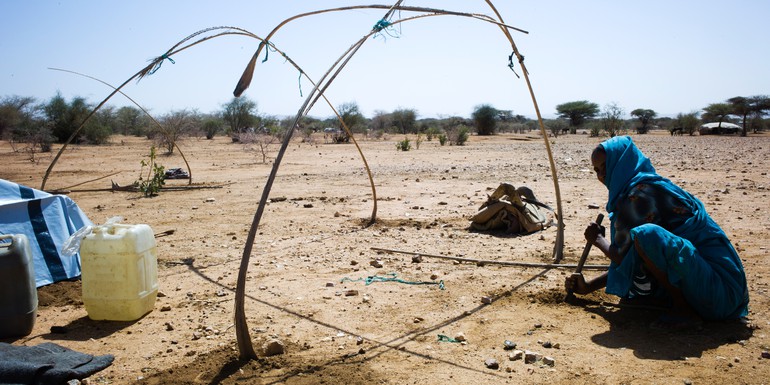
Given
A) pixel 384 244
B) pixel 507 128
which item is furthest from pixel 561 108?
pixel 384 244

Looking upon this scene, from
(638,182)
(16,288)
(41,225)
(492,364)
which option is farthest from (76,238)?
(638,182)

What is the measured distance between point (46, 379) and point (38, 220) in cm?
219

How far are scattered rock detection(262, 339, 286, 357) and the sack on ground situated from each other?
3771 mm

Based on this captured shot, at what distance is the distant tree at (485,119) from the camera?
137 feet

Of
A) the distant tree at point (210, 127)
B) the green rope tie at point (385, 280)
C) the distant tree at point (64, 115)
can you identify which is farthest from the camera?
the distant tree at point (210, 127)

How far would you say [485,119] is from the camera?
41.7 metres

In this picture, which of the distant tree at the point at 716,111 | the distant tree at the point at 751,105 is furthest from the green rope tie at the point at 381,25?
the distant tree at the point at 716,111

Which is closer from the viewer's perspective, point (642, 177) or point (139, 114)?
point (642, 177)

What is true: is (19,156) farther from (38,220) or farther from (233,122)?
(233,122)

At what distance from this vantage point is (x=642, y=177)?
3701mm

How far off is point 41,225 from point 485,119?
128 feet

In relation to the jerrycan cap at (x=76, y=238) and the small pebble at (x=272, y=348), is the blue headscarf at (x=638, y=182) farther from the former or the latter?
the jerrycan cap at (x=76, y=238)

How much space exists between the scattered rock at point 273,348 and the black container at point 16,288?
5.25ft

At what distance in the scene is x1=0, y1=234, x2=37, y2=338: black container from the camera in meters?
3.51
